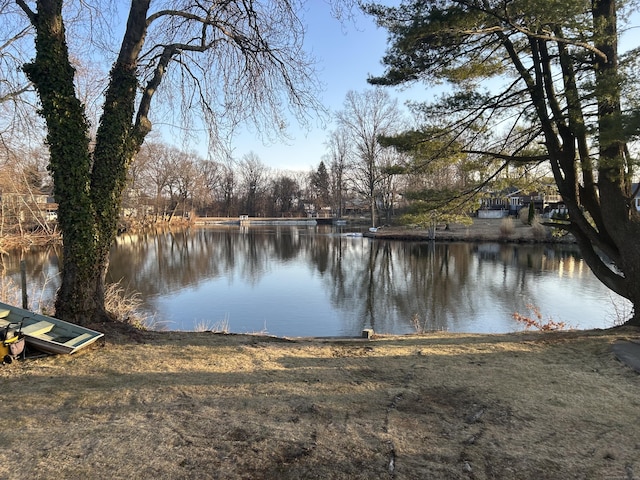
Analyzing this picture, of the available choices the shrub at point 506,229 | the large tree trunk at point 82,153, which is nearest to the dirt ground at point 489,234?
the shrub at point 506,229

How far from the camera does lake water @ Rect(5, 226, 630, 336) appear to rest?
36.4 feet

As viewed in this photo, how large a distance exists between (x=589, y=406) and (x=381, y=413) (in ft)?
5.92

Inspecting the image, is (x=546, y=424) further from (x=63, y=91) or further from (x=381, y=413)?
(x=63, y=91)

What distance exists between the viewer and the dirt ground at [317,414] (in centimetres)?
256

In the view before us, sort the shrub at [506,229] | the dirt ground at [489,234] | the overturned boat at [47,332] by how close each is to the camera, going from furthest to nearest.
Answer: the shrub at [506,229], the dirt ground at [489,234], the overturned boat at [47,332]

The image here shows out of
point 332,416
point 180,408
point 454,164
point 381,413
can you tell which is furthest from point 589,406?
point 454,164

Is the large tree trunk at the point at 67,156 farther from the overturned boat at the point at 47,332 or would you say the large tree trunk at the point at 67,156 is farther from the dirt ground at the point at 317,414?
the dirt ground at the point at 317,414

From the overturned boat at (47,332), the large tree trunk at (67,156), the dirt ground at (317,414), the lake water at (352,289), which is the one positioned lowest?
the lake water at (352,289)

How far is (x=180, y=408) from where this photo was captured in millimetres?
3348

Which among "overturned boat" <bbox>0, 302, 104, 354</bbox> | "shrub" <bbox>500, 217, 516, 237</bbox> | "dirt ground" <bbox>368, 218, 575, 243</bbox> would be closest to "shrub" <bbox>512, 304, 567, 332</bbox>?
"overturned boat" <bbox>0, 302, 104, 354</bbox>

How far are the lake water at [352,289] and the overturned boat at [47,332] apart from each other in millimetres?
4725

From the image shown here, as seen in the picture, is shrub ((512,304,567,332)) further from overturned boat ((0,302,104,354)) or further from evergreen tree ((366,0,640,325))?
overturned boat ((0,302,104,354))

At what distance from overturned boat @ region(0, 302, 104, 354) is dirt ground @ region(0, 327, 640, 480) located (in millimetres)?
154

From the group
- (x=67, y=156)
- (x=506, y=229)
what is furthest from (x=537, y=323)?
(x=506, y=229)
